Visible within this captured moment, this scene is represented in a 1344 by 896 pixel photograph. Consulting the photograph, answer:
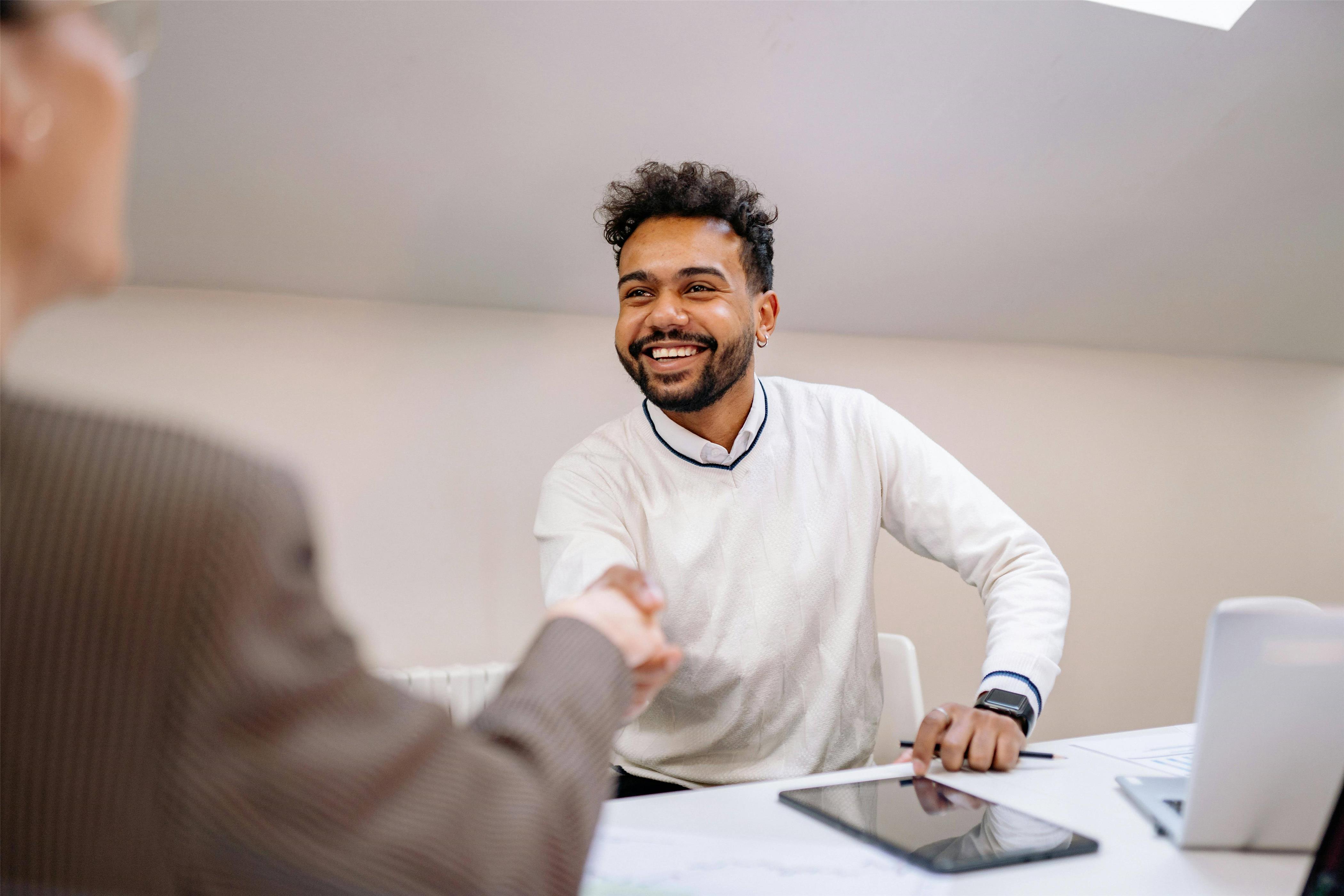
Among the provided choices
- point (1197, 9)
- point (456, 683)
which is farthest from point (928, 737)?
point (1197, 9)

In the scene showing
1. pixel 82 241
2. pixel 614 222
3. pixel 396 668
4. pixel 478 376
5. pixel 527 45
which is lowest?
pixel 396 668

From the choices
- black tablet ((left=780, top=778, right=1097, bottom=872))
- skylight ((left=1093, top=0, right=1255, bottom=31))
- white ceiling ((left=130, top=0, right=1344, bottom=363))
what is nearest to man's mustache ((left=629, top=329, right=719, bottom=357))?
white ceiling ((left=130, top=0, right=1344, bottom=363))

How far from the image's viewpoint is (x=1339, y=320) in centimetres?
318

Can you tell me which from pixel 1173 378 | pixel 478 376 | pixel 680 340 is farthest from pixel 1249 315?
pixel 478 376

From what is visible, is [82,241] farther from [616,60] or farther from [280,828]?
[616,60]

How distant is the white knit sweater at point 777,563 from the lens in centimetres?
170

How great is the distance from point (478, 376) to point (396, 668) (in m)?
0.75

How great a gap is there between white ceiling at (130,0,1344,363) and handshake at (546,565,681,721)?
1510 millimetres

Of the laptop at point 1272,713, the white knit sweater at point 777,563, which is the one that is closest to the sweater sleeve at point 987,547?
the white knit sweater at point 777,563

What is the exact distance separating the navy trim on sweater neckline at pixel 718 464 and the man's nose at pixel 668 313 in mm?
166

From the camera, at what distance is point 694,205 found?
1.97 m

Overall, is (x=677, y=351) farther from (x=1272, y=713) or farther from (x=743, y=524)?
(x=1272, y=713)

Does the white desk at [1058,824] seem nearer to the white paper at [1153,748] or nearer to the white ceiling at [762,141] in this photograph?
the white paper at [1153,748]

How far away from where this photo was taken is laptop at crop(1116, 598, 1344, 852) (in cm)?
90
